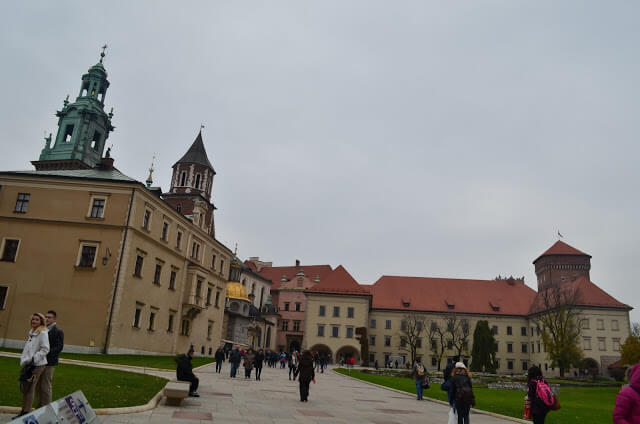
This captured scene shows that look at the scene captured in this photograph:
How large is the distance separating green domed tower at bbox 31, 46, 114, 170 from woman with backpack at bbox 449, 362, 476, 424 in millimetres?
58388

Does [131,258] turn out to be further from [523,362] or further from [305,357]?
[523,362]

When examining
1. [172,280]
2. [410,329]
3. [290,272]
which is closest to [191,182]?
[172,280]

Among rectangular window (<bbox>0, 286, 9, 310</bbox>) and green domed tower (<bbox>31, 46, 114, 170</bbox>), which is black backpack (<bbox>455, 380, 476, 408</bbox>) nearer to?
rectangular window (<bbox>0, 286, 9, 310</bbox>)

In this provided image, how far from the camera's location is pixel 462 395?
1007 centimetres

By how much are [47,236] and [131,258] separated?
Answer: 6044 millimetres

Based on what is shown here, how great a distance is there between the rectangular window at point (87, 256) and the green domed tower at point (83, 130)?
90.8 ft

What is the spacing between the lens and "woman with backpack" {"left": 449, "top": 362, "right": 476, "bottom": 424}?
1008 centimetres

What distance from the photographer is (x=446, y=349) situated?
75.9 meters

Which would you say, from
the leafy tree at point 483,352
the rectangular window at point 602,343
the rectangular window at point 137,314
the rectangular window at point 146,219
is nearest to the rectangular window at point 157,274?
the rectangular window at point 137,314

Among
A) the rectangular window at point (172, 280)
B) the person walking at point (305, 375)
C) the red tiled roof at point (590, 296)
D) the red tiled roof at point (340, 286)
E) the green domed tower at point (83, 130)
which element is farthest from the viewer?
the red tiled roof at point (340, 286)

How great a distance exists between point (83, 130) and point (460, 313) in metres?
60.7

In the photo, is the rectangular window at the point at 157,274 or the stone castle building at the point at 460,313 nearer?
the rectangular window at the point at 157,274

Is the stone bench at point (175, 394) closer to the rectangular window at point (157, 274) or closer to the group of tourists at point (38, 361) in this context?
the group of tourists at point (38, 361)

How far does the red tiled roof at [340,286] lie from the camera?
74.1m
